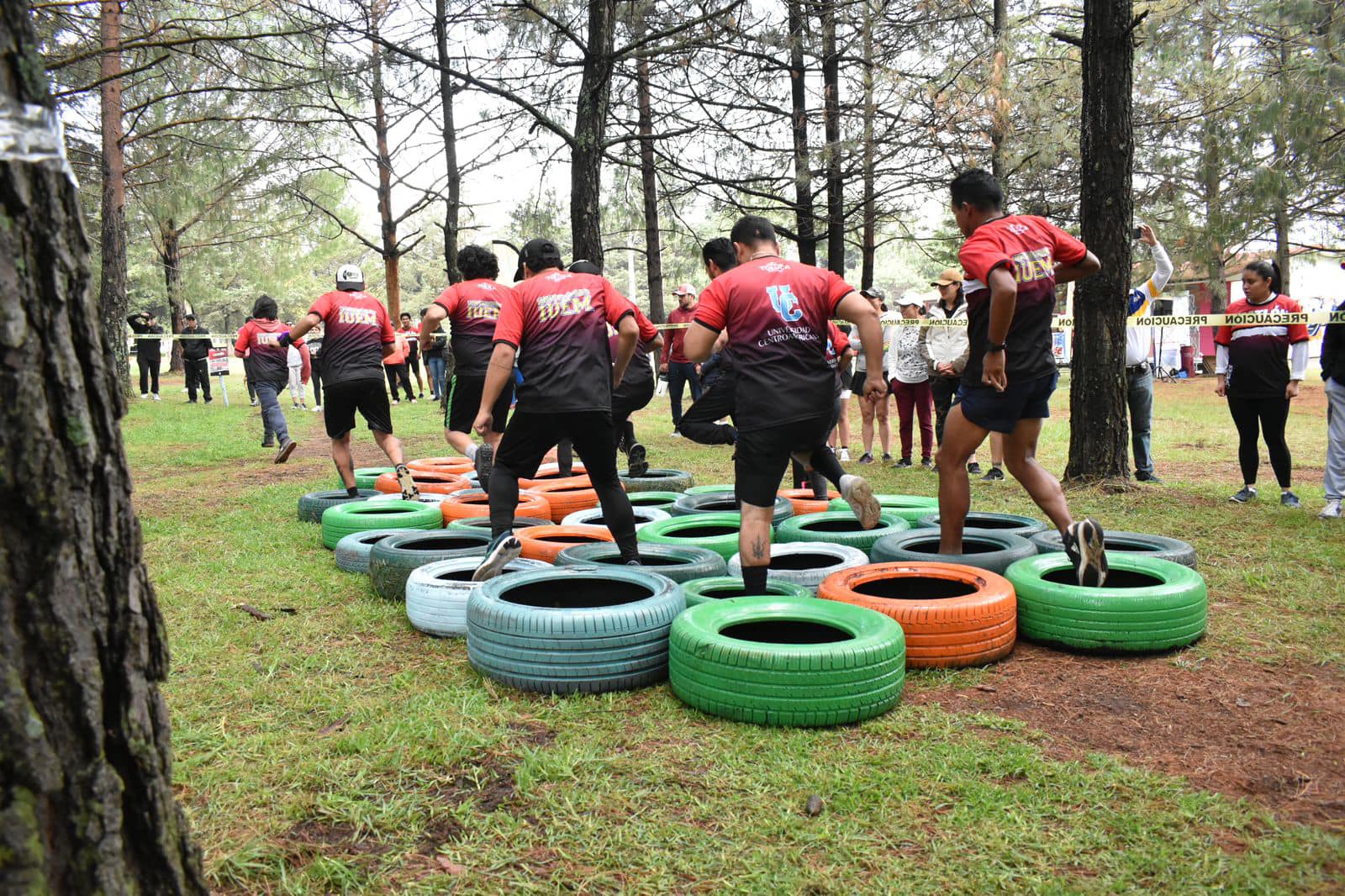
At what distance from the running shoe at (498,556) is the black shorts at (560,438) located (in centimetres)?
43

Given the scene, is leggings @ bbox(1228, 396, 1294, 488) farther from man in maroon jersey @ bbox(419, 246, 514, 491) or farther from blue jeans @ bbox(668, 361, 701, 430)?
blue jeans @ bbox(668, 361, 701, 430)

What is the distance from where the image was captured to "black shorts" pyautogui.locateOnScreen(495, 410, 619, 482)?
4734 millimetres

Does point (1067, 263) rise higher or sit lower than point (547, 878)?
higher

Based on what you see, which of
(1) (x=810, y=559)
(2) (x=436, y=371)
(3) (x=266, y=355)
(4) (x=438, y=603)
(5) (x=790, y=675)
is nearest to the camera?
(5) (x=790, y=675)

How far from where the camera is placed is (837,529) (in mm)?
5852

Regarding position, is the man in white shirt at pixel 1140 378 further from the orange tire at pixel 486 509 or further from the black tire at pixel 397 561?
the black tire at pixel 397 561

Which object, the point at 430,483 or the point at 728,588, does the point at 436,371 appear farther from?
the point at 728,588

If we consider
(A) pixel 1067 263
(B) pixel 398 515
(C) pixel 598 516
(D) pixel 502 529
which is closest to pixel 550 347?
A: (D) pixel 502 529

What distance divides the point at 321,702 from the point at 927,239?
18097 mm

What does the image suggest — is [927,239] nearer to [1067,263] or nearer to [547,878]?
[1067,263]

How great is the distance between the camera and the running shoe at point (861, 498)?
4598 millimetres

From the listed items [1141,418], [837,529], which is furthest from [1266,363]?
[837,529]

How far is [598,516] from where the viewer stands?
20.0 ft

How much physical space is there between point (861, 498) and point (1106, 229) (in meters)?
4.72
